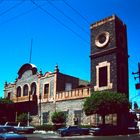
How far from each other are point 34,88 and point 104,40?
15.9 metres

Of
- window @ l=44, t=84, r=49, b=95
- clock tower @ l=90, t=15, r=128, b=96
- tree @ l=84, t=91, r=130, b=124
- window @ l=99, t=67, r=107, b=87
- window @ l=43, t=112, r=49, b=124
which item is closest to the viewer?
tree @ l=84, t=91, r=130, b=124

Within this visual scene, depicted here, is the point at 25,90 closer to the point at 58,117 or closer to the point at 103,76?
the point at 58,117

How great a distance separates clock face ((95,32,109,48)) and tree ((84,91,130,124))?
28.2 feet

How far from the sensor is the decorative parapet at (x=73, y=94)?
124 ft

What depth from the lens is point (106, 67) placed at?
3650cm

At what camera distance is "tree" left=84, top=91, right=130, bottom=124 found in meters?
30.8

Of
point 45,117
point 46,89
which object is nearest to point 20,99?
point 46,89

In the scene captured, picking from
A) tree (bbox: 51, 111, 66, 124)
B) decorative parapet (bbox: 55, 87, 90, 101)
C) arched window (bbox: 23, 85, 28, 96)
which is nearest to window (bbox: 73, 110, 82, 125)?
tree (bbox: 51, 111, 66, 124)

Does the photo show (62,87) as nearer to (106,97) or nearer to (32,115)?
(32,115)

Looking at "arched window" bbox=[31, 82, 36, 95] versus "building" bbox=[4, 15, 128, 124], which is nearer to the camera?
"building" bbox=[4, 15, 128, 124]

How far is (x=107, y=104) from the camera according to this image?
3070 centimetres

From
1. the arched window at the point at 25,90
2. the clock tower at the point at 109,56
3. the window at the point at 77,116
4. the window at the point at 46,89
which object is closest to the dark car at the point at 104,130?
the clock tower at the point at 109,56

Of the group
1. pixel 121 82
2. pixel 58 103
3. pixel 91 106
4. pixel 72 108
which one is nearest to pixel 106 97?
pixel 91 106

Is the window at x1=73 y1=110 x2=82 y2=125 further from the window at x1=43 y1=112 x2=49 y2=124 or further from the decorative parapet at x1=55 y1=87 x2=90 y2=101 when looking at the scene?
the window at x1=43 y1=112 x2=49 y2=124
